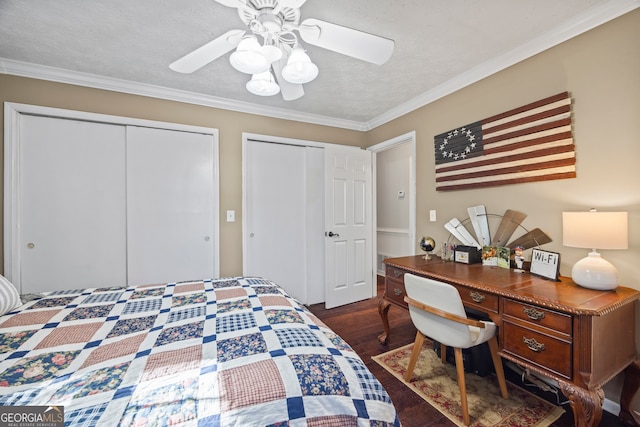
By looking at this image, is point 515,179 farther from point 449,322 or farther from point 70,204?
point 70,204

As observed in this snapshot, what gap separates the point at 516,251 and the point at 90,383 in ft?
7.91

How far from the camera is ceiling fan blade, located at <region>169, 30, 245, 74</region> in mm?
1282

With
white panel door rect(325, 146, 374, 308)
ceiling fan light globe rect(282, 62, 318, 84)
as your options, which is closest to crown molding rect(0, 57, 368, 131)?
white panel door rect(325, 146, 374, 308)

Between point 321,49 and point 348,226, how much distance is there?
2.05 metres

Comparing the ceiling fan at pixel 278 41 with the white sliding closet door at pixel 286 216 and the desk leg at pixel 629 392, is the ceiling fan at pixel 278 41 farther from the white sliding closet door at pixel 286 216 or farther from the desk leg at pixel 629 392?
the desk leg at pixel 629 392

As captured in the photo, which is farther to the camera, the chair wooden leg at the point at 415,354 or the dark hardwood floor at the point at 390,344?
the chair wooden leg at the point at 415,354

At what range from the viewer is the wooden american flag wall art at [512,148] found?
5.76 feet

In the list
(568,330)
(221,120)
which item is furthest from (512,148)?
(221,120)

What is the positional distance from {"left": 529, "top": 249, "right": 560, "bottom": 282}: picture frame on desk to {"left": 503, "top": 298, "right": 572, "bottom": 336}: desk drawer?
1.44 ft

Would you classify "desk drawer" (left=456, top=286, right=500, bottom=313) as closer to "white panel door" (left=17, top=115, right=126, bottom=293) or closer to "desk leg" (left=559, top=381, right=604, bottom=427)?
"desk leg" (left=559, top=381, right=604, bottom=427)

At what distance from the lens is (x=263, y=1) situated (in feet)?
3.79

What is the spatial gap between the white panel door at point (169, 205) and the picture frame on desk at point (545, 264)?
2793 millimetres

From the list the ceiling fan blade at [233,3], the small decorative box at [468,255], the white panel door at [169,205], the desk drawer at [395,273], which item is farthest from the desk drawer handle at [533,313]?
the white panel door at [169,205]

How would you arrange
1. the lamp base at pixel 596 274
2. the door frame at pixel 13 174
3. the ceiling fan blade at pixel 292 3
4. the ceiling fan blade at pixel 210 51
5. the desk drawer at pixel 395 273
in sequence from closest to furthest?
the ceiling fan blade at pixel 292 3 → the ceiling fan blade at pixel 210 51 → the lamp base at pixel 596 274 → the door frame at pixel 13 174 → the desk drawer at pixel 395 273
